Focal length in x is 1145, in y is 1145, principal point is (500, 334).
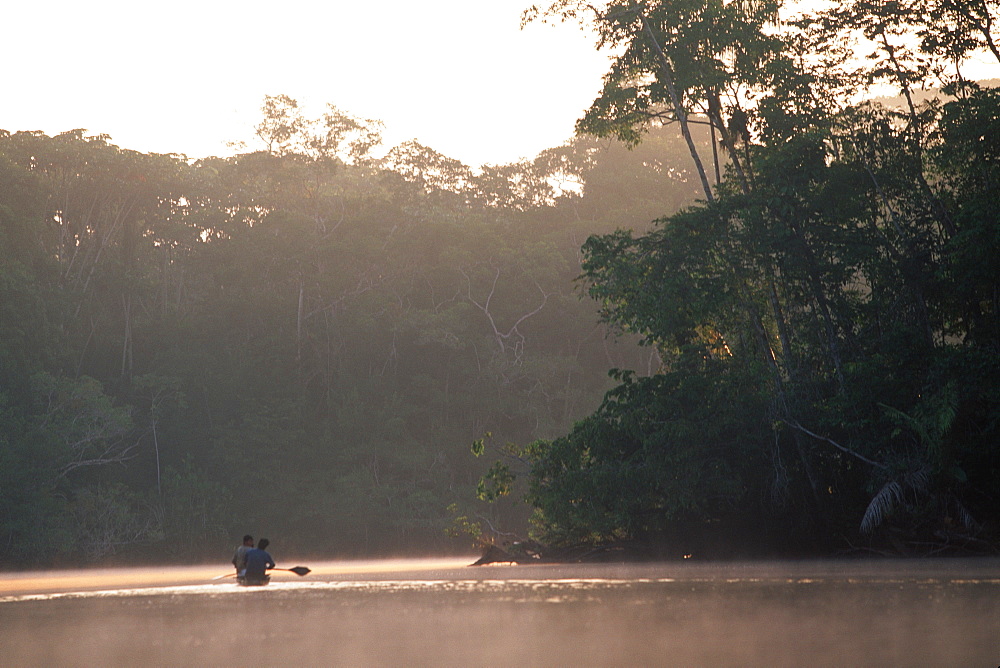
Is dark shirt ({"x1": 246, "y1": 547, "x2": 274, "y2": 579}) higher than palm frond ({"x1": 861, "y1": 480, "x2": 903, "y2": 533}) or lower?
lower

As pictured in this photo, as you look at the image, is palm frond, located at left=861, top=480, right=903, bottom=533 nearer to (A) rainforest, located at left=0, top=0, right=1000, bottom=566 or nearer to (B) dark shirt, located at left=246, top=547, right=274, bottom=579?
(A) rainforest, located at left=0, top=0, right=1000, bottom=566

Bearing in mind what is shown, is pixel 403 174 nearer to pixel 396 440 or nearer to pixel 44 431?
pixel 396 440

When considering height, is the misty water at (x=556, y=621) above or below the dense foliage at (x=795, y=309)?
below

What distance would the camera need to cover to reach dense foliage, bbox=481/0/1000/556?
683 inches

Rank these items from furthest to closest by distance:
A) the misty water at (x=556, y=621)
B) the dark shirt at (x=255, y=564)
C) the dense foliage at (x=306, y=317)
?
the dense foliage at (x=306, y=317)
the dark shirt at (x=255, y=564)
the misty water at (x=556, y=621)

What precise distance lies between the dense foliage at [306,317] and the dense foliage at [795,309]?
17069 millimetres

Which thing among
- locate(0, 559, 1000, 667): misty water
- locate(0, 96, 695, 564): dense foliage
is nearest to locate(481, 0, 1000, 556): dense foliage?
locate(0, 559, 1000, 667): misty water

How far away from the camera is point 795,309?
2114cm

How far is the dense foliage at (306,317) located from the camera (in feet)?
120

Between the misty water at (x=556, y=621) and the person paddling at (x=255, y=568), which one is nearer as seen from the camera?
the misty water at (x=556, y=621)

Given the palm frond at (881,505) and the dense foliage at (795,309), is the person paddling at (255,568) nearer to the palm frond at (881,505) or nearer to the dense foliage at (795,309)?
the dense foliage at (795,309)

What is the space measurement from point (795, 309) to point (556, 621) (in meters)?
13.0

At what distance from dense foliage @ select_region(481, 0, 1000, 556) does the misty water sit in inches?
111

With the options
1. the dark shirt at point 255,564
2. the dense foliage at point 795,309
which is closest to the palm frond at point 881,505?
the dense foliage at point 795,309
